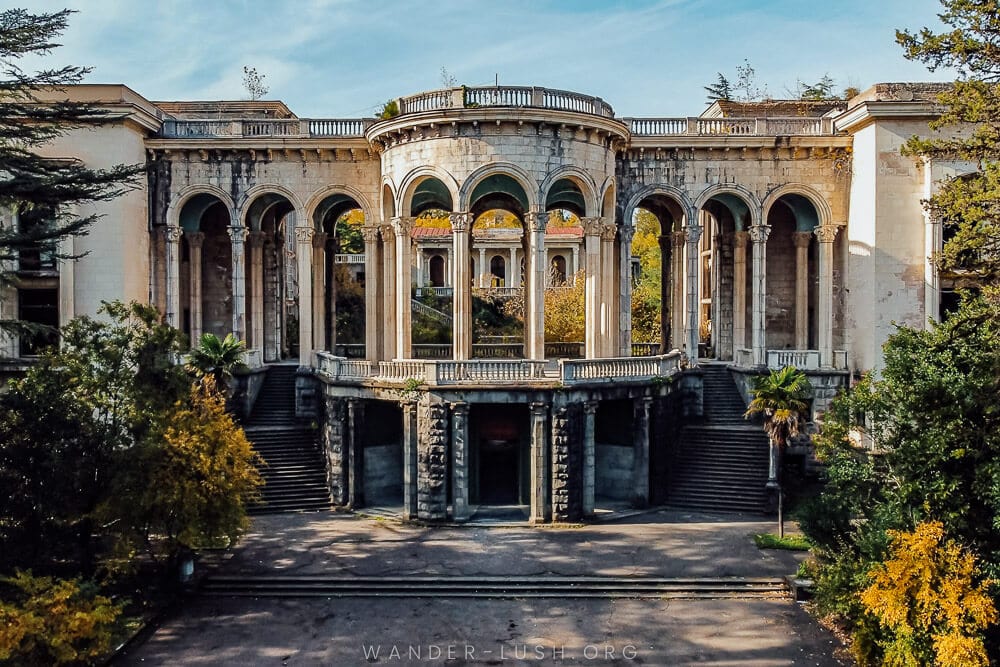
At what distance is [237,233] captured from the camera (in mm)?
31766

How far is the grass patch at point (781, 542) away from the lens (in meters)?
22.7

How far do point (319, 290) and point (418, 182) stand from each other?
846 cm

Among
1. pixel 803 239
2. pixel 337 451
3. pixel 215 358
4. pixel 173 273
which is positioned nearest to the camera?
pixel 215 358

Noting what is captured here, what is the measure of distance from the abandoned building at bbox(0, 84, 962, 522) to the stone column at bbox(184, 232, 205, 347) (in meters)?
0.11

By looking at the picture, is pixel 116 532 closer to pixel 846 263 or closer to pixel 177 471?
pixel 177 471

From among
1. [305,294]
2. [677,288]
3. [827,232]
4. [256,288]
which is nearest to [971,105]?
[827,232]

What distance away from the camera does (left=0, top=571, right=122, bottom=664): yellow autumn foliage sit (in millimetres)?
13828

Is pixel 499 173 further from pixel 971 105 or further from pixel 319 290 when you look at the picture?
pixel 971 105

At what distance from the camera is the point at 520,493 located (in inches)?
1085

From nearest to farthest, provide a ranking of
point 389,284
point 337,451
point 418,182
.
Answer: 1. point 337,451
2. point 418,182
3. point 389,284

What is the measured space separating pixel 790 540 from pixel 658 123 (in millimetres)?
17490

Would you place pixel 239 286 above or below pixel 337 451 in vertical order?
above

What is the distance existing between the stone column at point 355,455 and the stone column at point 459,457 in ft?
13.7

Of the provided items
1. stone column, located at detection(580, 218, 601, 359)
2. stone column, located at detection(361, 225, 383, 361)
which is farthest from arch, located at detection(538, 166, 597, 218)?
stone column, located at detection(361, 225, 383, 361)
